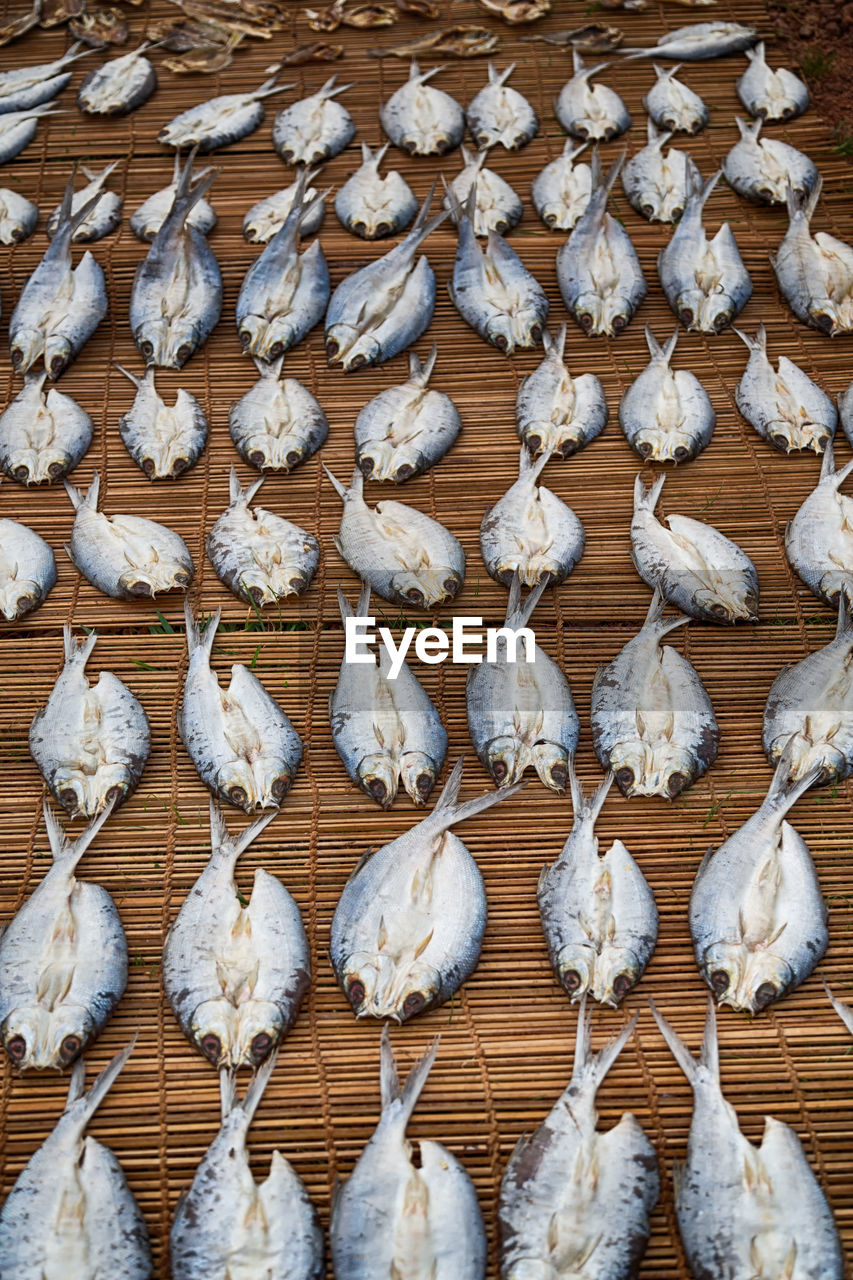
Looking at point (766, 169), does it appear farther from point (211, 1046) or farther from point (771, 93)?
point (211, 1046)

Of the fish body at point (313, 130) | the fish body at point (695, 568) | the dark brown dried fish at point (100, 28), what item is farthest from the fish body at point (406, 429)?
the dark brown dried fish at point (100, 28)

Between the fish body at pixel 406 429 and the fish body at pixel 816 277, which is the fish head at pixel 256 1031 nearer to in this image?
the fish body at pixel 406 429

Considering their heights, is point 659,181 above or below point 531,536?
above

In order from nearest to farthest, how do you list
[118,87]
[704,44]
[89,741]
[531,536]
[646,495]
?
[89,741] → [531,536] → [646,495] → [118,87] → [704,44]

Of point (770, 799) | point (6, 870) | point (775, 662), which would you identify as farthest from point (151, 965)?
point (775, 662)

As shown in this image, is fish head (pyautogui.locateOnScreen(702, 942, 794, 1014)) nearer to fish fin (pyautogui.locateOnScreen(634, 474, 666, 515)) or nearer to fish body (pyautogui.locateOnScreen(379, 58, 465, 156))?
fish fin (pyautogui.locateOnScreen(634, 474, 666, 515))

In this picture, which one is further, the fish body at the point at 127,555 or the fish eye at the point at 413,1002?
the fish body at the point at 127,555

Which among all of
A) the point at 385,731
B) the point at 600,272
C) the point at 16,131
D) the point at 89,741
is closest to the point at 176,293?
the point at 16,131
